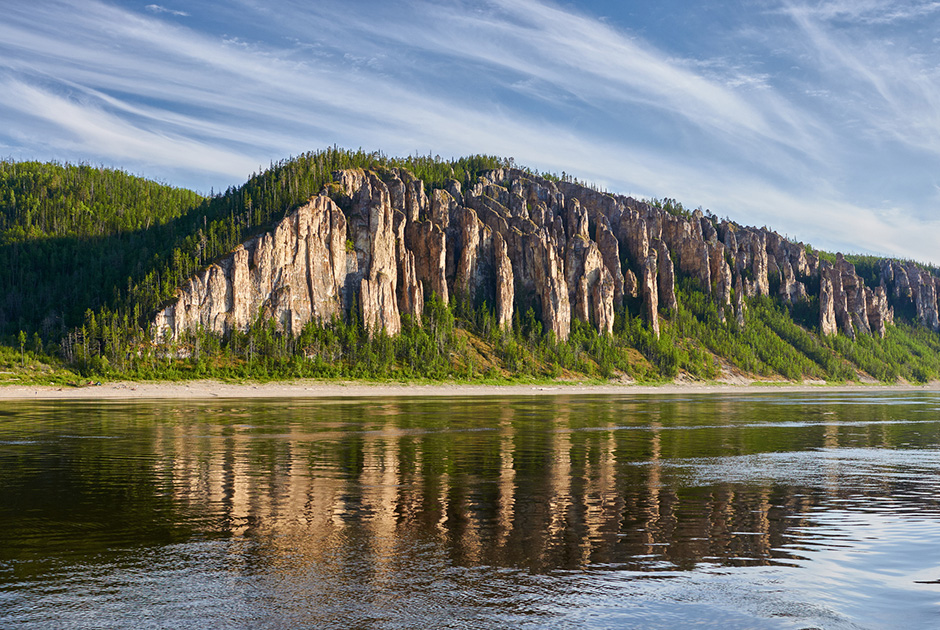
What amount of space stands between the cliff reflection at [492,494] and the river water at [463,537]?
5.1 inches

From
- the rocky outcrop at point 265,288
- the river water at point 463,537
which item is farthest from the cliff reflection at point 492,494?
the rocky outcrop at point 265,288

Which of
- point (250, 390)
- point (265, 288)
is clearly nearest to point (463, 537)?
point (250, 390)

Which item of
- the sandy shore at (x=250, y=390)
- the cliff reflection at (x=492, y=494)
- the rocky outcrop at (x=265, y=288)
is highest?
the rocky outcrop at (x=265, y=288)

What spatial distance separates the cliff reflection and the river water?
13cm

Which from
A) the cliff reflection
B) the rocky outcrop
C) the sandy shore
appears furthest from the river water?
the rocky outcrop

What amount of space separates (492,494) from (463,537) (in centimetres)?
703

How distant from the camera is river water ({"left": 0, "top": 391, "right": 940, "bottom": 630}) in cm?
1234

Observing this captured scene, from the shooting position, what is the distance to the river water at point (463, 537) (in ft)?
40.5

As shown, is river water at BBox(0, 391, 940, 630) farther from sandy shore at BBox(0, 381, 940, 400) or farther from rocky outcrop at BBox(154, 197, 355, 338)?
rocky outcrop at BBox(154, 197, 355, 338)

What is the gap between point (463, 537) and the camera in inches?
704

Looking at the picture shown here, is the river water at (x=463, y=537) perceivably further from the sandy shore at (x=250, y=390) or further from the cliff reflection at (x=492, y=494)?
the sandy shore at (x=250, y=390)

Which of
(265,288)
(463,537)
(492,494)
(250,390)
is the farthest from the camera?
(265,288)

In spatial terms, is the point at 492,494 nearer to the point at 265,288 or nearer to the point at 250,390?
the point at 250,390

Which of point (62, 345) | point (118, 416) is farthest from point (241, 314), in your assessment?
point (118, 416)
